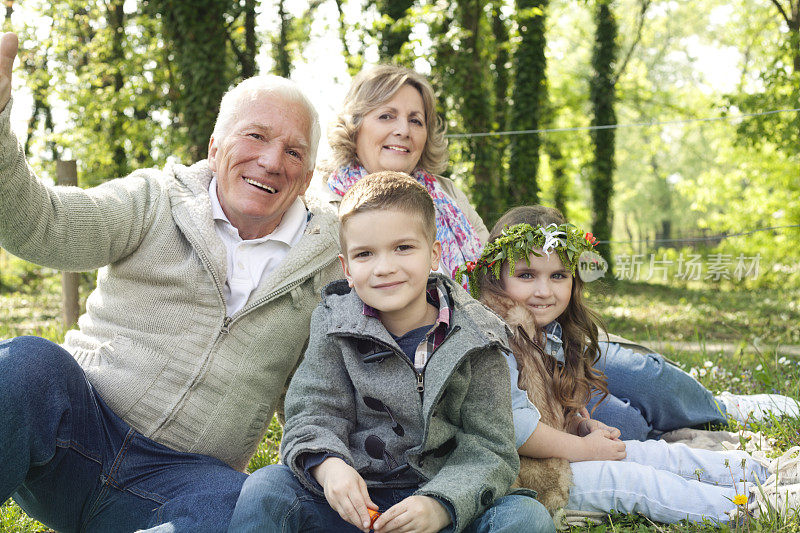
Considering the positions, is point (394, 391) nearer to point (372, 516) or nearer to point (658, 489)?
point (372, 516)

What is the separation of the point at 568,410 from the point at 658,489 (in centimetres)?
46

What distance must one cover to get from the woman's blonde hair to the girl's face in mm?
1054

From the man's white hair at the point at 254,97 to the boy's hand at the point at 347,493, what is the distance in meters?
1.37

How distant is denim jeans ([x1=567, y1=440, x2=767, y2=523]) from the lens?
2.64m

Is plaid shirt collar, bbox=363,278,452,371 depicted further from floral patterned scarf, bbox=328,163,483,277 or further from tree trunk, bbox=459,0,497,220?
tree trunk, bbox=459,0,497,220

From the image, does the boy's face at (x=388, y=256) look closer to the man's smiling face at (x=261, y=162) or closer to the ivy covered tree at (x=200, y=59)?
the man's smiling face at (x=261, y=162)

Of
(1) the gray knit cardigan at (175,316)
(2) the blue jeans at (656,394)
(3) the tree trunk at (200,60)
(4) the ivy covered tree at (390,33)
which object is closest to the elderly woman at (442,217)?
(2) the blue jeans at (656,394)

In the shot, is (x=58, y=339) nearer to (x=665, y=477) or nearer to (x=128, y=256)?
(x=128, y=256)

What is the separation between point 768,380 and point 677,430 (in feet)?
3.52

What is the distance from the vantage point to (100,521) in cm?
236

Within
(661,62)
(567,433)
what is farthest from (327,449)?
(661,62)

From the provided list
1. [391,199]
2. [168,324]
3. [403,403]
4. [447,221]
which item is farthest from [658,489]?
[168,324]

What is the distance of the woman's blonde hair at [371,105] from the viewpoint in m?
3.53

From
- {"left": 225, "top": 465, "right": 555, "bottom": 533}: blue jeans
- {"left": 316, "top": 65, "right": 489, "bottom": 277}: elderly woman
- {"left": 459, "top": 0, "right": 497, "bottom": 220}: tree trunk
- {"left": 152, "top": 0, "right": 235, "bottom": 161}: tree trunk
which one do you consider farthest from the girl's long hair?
{"left": 459, "top": 0, "right": 497, "bottom": 220}: tree trunk
